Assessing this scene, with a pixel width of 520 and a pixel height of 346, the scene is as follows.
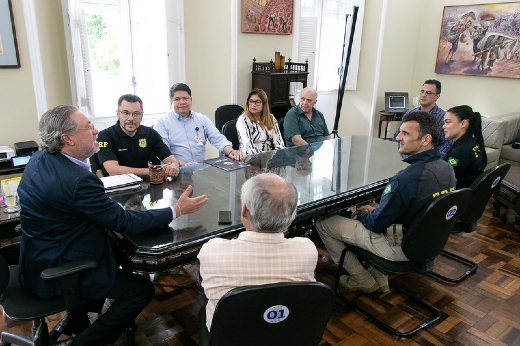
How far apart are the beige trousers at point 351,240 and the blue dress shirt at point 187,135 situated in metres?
1.25

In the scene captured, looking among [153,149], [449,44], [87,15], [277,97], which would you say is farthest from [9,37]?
[449,44]

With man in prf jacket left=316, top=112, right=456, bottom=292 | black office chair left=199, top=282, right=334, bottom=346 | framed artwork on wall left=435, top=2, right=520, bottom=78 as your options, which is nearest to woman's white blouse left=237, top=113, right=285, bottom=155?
man in prf jacket left=316, top=112, right=456, bottom=292

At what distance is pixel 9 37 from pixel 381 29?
5.40 meters

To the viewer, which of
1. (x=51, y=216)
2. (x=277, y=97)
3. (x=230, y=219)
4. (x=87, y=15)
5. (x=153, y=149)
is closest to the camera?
(x=51, y=216)

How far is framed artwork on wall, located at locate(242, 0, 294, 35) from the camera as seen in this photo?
5.00m

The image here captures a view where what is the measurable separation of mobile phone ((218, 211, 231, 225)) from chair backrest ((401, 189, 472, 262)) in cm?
97

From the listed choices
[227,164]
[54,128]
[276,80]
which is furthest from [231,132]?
[54,128]

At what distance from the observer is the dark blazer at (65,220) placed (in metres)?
1.60

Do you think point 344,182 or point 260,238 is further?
point 344,182

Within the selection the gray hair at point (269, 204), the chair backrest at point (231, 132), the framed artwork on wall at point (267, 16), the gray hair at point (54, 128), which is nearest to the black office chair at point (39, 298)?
the gray hair at point (54, 128)

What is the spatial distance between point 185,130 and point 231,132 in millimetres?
505

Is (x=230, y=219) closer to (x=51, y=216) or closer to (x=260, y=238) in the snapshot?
(x=260, y=238)

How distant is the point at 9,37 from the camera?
3.41 m

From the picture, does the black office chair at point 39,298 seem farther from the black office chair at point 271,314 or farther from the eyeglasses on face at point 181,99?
the eyeglasses on face at point 181,99
